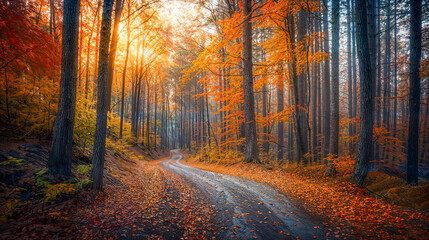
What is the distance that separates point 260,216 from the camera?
404cm

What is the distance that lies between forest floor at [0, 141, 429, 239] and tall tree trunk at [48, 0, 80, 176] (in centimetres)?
59

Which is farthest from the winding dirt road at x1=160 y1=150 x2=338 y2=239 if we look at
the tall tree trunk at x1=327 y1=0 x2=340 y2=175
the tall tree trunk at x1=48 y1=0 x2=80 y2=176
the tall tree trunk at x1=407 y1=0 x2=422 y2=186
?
the tall tree trunk at x1=407 y1=0 x2=422 y2=186

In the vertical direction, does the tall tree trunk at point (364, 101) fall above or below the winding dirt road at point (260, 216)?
above

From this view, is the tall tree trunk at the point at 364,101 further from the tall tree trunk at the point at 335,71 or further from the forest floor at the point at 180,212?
the tall tree trunk at the point at 335,71

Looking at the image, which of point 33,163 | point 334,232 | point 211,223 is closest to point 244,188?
point 211,223

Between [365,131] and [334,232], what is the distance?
454 centimetres

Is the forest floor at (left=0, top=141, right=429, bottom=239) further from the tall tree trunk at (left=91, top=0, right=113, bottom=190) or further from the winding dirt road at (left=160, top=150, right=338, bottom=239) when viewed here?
the tall tree trunk at (left=91, top=0, right=113, bottom=190)

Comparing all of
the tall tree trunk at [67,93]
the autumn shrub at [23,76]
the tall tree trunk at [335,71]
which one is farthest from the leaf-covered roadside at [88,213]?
the tall tree trunk at [335,71]

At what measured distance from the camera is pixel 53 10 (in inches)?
392

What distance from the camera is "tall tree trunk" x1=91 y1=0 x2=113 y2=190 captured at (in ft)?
17.6

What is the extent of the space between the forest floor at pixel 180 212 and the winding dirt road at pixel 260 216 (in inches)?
0.7

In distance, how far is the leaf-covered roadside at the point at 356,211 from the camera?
10.5 ft

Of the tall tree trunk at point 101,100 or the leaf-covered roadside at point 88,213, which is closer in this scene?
the leaf-covered roadside at point 88,213

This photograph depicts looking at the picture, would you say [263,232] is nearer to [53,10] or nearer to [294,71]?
[294,71]
